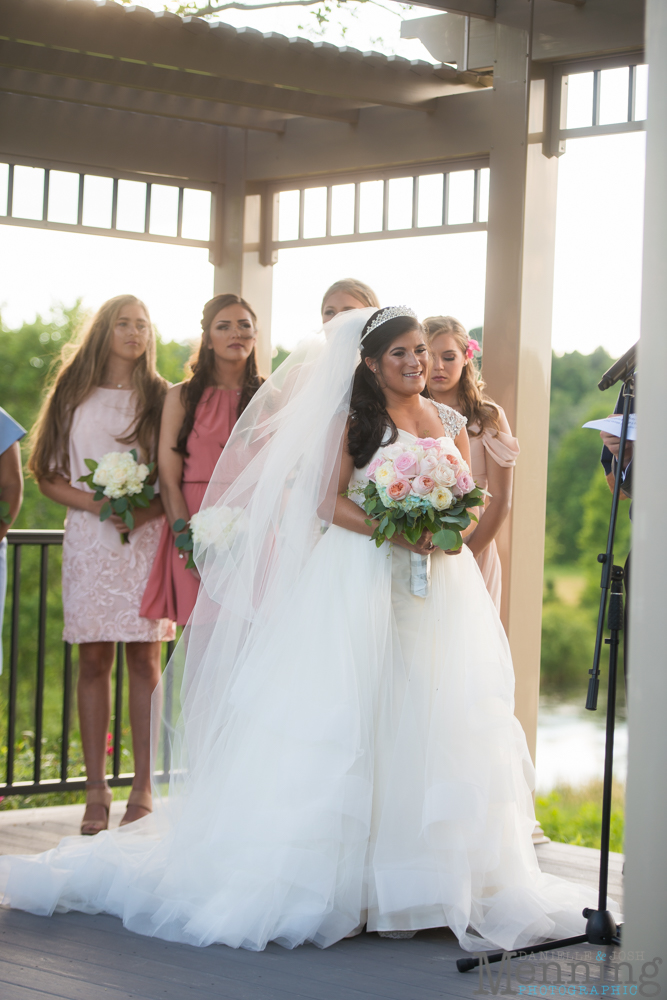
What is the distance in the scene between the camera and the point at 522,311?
12.0 feet

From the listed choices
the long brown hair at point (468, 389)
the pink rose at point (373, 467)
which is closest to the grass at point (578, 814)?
the long brown hair at point (468, 389)

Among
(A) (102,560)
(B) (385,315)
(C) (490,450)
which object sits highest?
(B) (385,315)

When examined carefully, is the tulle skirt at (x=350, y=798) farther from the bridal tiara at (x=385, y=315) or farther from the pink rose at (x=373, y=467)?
the bridal tiara at (x=385, y=315)

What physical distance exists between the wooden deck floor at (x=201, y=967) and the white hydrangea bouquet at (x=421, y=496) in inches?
41.0

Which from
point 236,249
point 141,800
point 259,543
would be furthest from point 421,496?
point 236,249

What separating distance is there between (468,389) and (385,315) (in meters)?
0.65

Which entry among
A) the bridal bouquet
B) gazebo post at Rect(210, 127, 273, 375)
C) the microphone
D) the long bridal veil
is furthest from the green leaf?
gazebo post at Rect(210, 127, 273, 375)

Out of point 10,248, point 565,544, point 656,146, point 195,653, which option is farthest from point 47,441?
point 565,544

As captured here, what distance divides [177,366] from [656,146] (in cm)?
2120

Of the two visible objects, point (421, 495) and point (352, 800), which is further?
point (421, 495)

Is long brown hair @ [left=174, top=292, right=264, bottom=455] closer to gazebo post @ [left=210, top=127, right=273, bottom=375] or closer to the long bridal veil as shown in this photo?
the long bridal veil

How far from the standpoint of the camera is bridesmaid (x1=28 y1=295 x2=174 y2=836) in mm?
3646

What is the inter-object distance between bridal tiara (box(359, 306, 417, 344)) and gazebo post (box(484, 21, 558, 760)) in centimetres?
81

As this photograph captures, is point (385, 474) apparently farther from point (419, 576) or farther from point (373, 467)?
point (419, 576)
